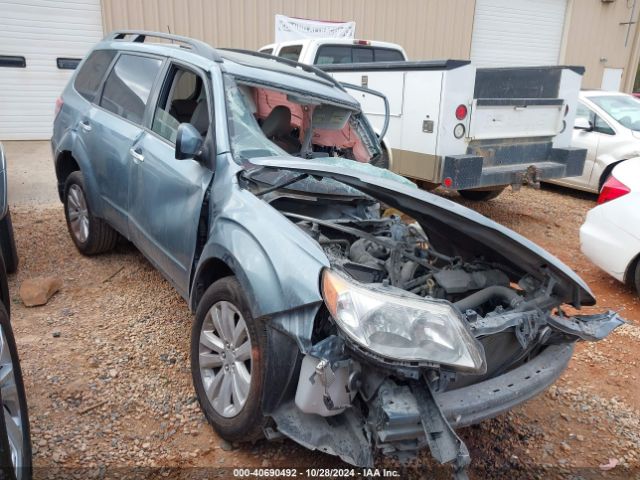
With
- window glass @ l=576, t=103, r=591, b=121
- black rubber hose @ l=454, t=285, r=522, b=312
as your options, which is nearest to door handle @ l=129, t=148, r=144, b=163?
black rubber hose @ l=454, t=285, r=522, b=312

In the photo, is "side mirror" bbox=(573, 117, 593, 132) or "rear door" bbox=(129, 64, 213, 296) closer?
"rear door" bbox=(129, 64, 213, 296)

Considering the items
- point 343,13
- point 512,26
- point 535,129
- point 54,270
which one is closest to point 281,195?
→ point 54,270

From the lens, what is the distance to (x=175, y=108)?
3.81 m

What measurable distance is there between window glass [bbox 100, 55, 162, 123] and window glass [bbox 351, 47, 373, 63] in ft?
15.2

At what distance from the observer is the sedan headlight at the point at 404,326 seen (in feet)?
6.15

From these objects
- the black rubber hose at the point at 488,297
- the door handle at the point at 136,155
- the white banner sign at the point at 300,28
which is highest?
the white banner sign at the point at 300,28

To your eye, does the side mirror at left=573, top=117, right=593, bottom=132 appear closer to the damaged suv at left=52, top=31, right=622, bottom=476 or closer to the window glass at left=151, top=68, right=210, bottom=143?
the damaged suv at left=52, top=31, right=622, bottom=476

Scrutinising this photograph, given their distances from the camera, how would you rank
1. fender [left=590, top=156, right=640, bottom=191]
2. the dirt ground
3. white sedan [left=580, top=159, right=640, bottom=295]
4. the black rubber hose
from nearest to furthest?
the black rubber hose, the dirt ground, white sedan [left=580, top=159, right=640, bottom=295], fender [left=590, top=156, right=640, bottom=191]

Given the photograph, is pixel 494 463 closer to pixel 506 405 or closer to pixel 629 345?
pixel 506 405

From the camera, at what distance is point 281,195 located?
9.49ft

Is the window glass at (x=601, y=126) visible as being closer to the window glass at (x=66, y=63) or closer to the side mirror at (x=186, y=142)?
the side mirror at (x=186, y=142)

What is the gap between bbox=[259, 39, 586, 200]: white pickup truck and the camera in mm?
5520

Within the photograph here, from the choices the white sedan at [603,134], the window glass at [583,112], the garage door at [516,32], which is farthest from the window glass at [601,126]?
the garage door at [516,32]

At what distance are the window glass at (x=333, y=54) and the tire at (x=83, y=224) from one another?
14.0 feet
